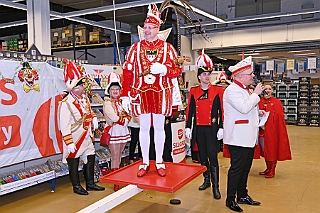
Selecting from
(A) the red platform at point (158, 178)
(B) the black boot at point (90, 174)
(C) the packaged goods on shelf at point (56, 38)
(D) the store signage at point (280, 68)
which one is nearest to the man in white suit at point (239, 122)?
(A) the red platform at point (158, 178)

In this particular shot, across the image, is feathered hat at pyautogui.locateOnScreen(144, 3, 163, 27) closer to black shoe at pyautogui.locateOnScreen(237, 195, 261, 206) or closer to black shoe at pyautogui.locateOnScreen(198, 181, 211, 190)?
black shoe at pyautogui.locateOnScreen(237, 195, 261, 206)

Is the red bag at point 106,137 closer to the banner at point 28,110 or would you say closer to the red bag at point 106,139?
the red bag at point 106,139

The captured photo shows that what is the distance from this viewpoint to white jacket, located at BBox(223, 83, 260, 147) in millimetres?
3562

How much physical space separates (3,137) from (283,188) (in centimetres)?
372

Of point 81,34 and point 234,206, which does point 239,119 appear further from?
point 81,34

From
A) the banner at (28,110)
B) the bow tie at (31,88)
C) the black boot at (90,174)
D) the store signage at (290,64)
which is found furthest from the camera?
the store signage at (290,64)

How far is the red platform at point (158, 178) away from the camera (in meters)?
2.65

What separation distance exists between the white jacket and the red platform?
2.06ft

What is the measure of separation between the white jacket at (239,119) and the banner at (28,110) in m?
2.40

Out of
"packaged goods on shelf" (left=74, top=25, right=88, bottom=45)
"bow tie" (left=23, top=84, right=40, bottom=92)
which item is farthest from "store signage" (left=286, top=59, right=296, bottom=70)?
"bow tie" (left=23, top=84, right=40, bottom=92)

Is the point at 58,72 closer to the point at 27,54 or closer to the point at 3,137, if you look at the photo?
the point at 27,54

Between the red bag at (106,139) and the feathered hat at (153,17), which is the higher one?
the feathered hat at (153,17)

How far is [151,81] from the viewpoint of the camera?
9.32 feet

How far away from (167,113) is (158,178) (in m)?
0.56
